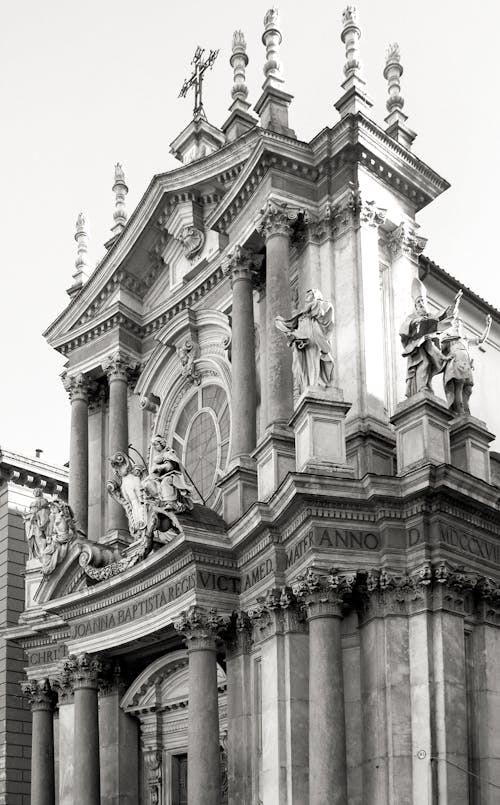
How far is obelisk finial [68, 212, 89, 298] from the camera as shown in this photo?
94.5 ft

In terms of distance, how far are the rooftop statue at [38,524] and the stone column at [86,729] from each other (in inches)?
128

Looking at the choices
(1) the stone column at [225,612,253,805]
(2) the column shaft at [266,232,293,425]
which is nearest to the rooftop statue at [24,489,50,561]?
(1) the stone column at [225,612,253,805]

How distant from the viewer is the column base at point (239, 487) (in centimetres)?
2011

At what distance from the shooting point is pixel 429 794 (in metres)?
16.3

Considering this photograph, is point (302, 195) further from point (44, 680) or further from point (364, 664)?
point (44, 680)

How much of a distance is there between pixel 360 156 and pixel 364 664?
8279 millimetres

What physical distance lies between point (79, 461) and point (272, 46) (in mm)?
9135

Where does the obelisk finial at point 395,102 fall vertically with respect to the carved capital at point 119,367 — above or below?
above

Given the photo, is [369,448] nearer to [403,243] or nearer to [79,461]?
Result: [403,243]

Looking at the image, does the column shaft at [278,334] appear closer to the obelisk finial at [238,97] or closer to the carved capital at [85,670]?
the obelisk finial at [238,97]

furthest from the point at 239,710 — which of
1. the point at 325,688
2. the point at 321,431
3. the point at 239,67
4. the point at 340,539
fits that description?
the point at 239,67

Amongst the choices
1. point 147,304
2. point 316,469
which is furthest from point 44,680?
point 316,469

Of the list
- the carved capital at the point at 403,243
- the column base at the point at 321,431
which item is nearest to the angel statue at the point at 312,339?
the column base at the point at 321,431

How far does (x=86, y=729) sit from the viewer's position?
72.0 feet
